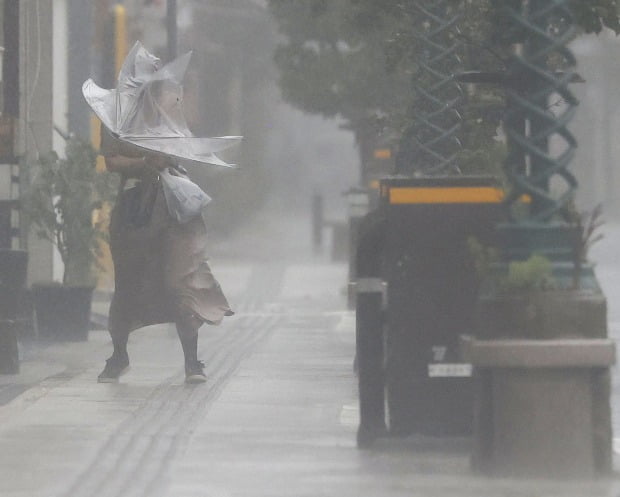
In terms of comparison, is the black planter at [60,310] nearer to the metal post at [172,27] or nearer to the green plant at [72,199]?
the green plant at [72,199]

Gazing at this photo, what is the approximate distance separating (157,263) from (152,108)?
1.15m

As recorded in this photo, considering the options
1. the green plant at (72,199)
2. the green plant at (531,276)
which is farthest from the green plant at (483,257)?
the green plant at (72,199)

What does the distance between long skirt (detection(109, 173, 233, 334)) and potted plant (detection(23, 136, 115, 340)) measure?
359cm

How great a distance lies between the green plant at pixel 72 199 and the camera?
17.1 meters

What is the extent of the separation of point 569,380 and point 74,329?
8.99 m

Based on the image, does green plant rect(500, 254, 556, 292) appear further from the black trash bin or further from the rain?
the black trash bin

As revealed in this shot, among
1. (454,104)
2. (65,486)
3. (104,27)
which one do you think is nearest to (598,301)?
(65,486)

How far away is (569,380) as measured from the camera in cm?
888

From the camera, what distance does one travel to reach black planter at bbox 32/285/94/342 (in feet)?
56.5

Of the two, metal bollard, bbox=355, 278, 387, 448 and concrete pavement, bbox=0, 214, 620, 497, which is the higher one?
metal bollard, bbox=355, 278, 387, 448

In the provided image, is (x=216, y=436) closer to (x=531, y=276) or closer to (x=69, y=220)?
(x=531, y=276)

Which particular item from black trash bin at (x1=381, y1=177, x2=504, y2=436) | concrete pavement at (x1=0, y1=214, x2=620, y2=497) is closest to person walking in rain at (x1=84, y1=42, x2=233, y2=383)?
concrete pavement at (x1=0, y1=214, x2=620, y2=497)

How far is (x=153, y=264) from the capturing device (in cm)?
1355

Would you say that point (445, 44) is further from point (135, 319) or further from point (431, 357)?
point (431, 357)
